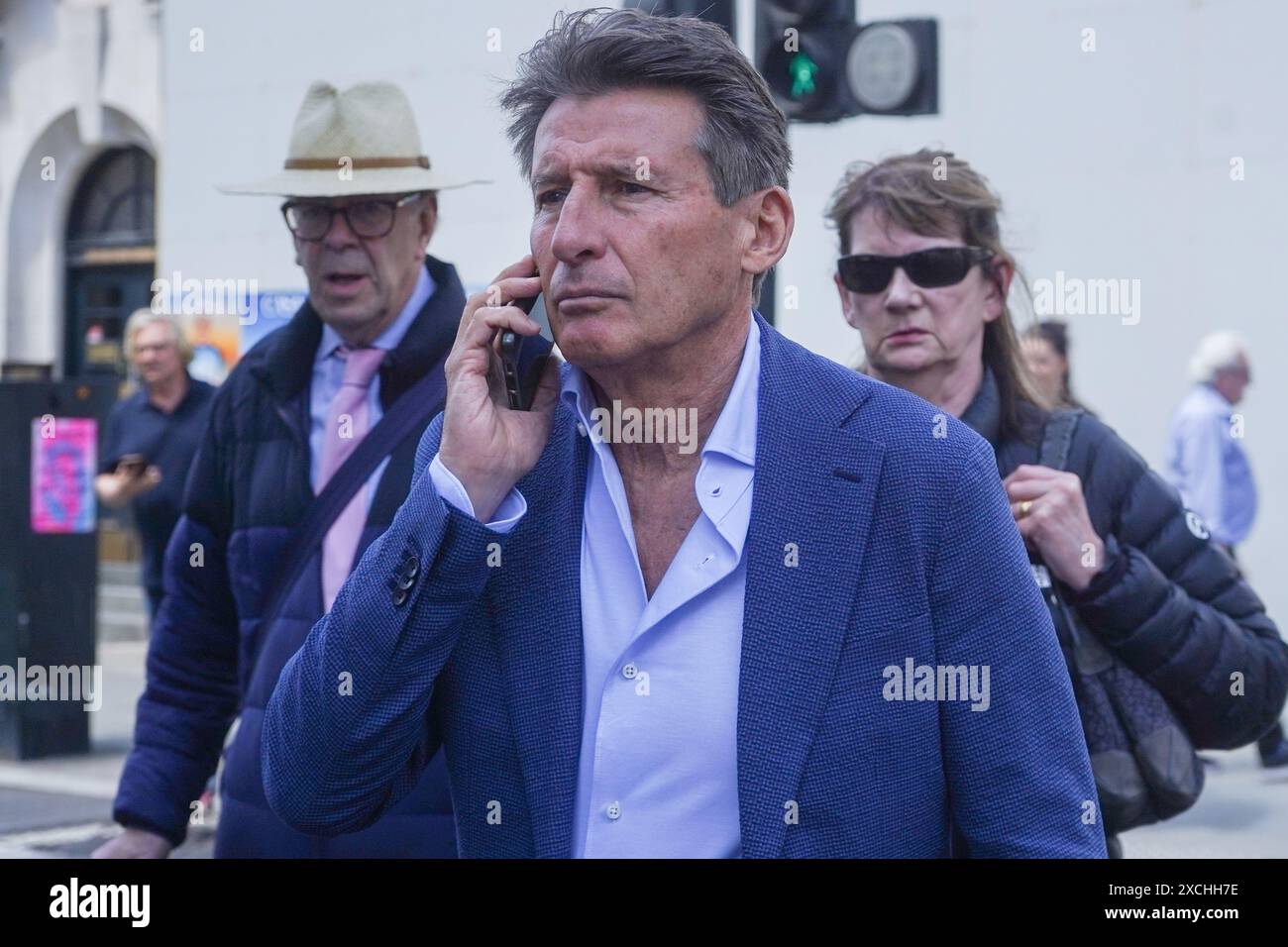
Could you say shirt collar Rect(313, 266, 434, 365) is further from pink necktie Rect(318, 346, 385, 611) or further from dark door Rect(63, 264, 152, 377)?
dark door Rect(63, 264, 152, 377)

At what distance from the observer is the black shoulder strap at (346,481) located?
312 centimetres

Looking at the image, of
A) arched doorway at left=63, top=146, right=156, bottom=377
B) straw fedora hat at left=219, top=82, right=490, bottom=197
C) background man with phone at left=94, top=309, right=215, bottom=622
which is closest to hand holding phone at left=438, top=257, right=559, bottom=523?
straw fedora hat at left=219, top=82, right=490, bottom=197

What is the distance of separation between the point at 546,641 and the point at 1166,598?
1256 mm

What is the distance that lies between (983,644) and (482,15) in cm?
752

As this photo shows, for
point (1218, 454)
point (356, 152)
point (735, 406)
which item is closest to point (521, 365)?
point (735, 406)

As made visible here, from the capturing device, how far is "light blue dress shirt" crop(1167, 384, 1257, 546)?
8.38 meters

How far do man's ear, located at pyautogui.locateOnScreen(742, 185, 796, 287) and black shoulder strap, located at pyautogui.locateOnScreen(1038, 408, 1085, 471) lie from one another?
0.93 m

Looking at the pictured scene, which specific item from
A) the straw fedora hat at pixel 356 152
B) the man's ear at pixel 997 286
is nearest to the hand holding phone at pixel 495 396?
the man's ear at pixel 997 286

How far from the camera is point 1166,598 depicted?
2848mm

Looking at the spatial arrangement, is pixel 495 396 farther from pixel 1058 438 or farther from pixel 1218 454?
pixel 1218 454

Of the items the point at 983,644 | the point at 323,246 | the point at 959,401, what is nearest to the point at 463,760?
the point at 983,644

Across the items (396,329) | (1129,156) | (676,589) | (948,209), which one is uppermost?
(1129,156)

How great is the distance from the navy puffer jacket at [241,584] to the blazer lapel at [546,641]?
99 cm
